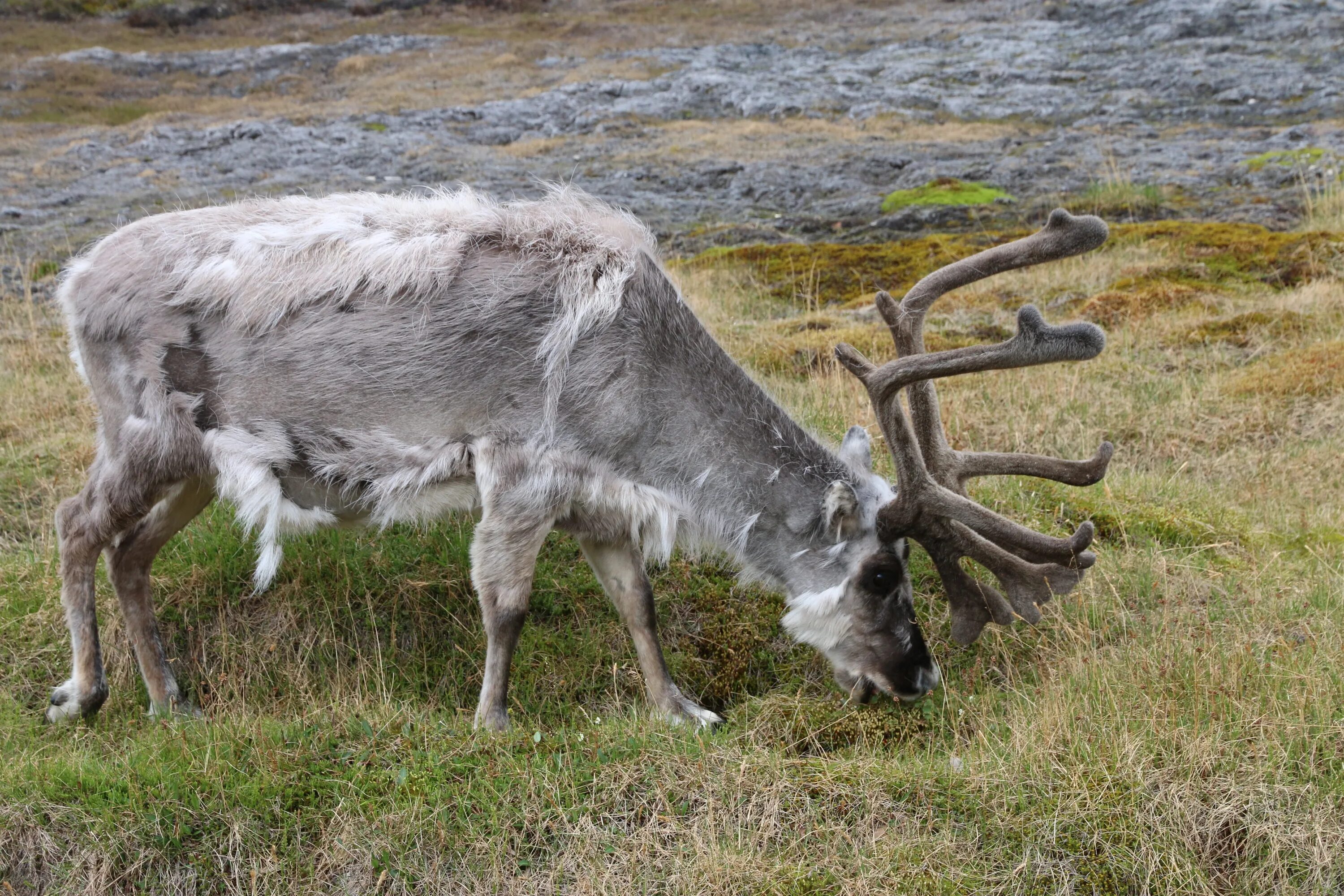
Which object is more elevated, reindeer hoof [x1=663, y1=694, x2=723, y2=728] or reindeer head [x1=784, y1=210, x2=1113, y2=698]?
reindeer head [x1=784, y1=210, x2=1113, y2=698]

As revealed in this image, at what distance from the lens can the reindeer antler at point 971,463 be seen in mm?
4879

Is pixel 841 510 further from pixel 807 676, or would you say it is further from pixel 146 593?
pixel 146 593

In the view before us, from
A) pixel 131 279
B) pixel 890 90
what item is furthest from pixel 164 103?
pixel 131 279

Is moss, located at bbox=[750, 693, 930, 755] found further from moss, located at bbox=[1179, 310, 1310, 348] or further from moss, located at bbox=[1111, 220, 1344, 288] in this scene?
moss, located at bbox=[1111, 220, 1344, 288]

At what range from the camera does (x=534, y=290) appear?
5.34 metres

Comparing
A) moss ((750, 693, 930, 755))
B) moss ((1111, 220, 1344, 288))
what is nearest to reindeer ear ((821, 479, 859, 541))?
moss ((750, 693, 930, 755))

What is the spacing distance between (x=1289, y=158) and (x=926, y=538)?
17145mm

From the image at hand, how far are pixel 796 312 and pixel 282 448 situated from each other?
27.6 feet

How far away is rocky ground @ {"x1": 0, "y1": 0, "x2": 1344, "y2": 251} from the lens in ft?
60.9

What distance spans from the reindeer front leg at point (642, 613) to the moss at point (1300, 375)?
234 inches

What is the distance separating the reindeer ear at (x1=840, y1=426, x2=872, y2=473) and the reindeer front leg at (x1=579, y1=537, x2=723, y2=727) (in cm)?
118

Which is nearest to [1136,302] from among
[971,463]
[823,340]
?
[823,340]

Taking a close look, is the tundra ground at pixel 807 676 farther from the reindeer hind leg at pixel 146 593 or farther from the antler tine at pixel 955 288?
the antler tine at pixel 955 288

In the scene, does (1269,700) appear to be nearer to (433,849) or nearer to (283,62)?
(433,849)
